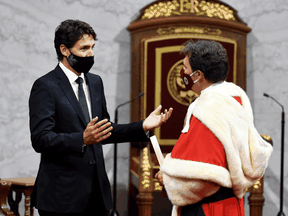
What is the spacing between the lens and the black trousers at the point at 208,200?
168cm

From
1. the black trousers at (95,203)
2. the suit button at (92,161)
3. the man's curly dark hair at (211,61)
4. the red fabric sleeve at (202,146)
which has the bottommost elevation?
the black trousers at (95,203)

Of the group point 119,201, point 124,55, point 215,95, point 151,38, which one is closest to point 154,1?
point 151,38

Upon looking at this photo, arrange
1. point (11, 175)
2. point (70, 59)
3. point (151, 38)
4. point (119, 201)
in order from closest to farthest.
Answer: point (70, 59) < point (11, 175) < point (151, 38) < point (119, 201)

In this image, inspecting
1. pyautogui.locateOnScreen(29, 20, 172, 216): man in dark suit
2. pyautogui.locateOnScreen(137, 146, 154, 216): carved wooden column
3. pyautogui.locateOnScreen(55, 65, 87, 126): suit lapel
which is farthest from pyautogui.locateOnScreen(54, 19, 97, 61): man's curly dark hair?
pyautogui.locateOnScreen(137, 146, 154, 216): carved wooden column

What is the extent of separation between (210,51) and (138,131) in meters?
0.64

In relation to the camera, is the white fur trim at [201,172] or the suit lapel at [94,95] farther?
the suit lapel at [94,95]

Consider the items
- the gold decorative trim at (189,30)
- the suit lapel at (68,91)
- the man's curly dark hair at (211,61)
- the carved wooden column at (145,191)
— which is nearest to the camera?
the man's curly dark hair at (211,61)

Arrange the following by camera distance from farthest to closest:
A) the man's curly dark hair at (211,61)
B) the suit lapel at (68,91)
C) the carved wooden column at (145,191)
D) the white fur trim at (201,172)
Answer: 1. the carved wooden column at (145,191)
2. the suit lapel at (68,91)
3. the man's curly dark hair at (211,61)
4. the white fur trim at (201,172)

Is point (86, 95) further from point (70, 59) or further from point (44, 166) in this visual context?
point (44, 166)

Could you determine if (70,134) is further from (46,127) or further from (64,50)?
(64,50)

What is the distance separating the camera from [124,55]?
5457mm

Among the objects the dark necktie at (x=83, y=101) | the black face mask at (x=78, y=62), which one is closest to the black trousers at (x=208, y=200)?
the dark necktie at (x=83, y=101)

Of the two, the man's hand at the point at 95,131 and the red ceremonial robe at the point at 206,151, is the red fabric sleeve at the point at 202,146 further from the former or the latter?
the man's hand at the point at 95,131

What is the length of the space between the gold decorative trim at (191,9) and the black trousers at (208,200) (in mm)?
3617
